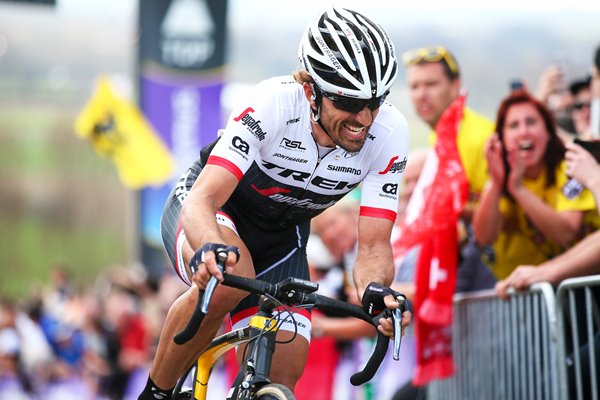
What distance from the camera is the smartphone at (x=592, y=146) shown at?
7457 mm

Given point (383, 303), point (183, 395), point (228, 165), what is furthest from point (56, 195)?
point (383, 303)

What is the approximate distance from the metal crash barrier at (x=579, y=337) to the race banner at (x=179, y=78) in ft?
30.0

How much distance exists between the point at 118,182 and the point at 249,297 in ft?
120

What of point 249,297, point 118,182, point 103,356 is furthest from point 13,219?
point 249,297

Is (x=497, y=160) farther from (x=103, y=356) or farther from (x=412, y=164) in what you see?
(x=103, y=356)

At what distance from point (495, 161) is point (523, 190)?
0.92 ft

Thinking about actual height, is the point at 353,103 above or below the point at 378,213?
above

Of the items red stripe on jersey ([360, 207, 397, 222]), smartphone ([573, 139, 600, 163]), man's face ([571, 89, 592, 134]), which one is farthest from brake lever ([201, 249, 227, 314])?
man's face ([571, 89, 592, 134])

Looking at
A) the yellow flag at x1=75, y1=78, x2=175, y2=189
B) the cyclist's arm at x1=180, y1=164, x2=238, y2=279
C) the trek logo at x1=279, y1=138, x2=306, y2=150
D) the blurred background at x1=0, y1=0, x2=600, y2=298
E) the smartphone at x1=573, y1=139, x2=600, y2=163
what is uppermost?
the blurred background at x1=0, y1=0, x2=600, y2=298

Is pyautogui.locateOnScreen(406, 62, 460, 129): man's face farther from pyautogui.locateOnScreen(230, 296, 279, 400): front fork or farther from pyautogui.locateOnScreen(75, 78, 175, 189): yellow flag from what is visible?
pyautogui.locateOnScreen(75, 78, 175, 189): yellow flag

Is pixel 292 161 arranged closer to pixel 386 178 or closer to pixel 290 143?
pixel 290 143

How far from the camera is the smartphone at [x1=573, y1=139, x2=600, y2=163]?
24.5ft

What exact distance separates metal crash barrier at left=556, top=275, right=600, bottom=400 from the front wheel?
2281 mm

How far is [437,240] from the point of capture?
28.5 feet
